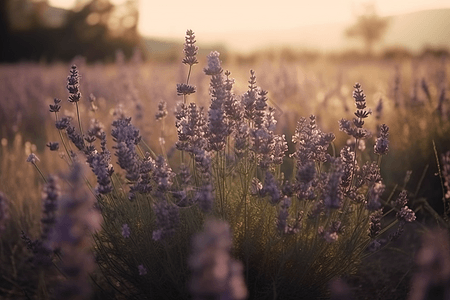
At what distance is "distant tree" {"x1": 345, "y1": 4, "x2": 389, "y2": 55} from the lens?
39447 mm

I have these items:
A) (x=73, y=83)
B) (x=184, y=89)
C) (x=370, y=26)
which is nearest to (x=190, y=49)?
(x=184, y=89)

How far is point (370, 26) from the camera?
39531 mm

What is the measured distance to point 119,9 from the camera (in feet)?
89.8

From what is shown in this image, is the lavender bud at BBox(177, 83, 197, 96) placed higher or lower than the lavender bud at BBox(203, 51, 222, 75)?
lower

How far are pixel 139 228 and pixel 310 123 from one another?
1.00 meters

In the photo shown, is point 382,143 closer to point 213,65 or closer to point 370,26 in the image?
point 213,65

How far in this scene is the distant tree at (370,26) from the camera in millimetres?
39447

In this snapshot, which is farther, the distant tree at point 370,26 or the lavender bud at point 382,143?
the distant tree at point 370,26

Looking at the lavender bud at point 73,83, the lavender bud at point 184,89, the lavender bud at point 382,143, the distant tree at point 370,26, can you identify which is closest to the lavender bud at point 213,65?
the lavender bud at point 184,89

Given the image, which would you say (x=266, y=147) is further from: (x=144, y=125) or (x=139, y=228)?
(x=144, y=125)

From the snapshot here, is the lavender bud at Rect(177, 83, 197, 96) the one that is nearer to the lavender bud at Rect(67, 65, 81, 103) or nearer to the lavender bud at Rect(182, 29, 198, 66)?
the lavender bud at Rect(182, 29, 198, 66)

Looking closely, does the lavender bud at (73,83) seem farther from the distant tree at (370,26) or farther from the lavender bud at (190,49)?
the distant tree at (370,26)

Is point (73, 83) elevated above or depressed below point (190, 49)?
below

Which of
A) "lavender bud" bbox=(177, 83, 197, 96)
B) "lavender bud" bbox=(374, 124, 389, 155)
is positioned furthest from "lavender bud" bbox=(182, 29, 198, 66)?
"lavender bud" bbox=(374, 124, 389, 155)
